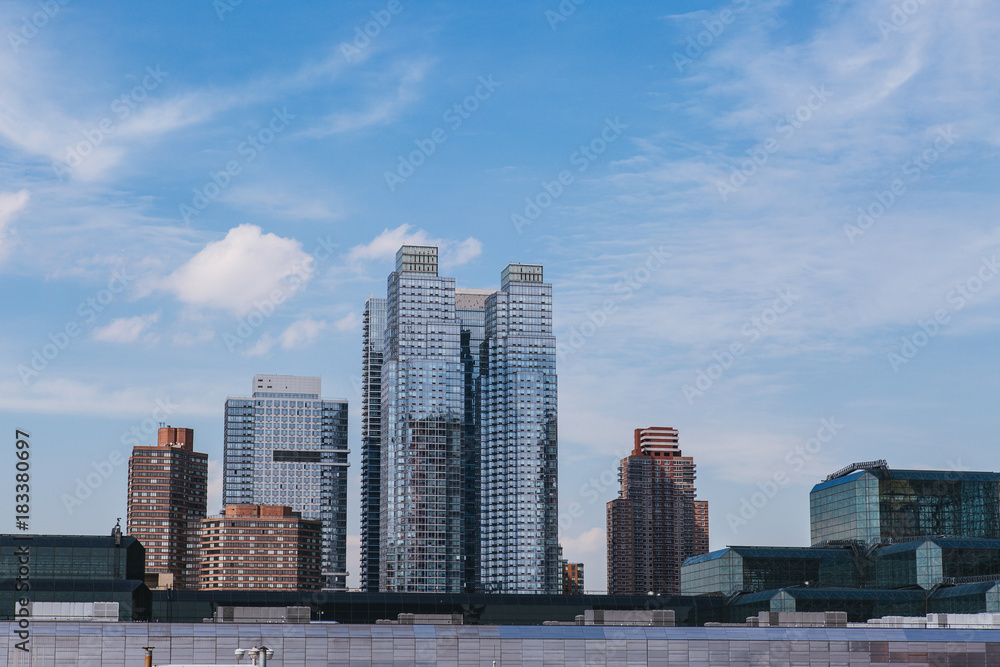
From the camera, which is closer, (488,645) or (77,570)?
(488,645)

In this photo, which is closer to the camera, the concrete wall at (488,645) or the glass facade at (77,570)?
the concrete wall at (488,645)

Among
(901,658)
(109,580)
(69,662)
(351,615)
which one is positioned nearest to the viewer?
(69,662)

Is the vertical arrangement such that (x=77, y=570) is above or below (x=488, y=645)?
above

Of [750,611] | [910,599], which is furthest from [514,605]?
[910,599]

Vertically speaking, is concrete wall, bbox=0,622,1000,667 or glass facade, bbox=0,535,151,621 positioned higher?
glass facade, bbox=0,535,151,621

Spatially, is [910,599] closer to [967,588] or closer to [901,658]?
[967,588]

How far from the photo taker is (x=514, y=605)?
17638 cm

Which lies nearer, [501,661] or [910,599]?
[501,661]

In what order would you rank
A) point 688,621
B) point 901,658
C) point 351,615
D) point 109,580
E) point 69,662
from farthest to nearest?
point 688,621
point 351,615
point 109,580
point 901,658
point 69,662

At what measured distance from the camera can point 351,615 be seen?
17375 cm

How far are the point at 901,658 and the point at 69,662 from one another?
60718mm

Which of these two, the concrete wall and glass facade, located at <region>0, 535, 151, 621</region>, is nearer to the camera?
the concrete wall

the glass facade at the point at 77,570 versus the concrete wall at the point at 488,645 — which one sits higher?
the glass facade at the point at 77,570

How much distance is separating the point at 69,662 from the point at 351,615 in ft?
287
